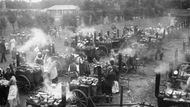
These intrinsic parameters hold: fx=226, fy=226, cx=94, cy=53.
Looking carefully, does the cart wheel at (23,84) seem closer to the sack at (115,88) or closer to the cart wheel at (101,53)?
the sack at (115,88)

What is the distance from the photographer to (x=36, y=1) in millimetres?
50062

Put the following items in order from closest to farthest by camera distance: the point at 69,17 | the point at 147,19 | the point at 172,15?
the point at 69,17 < the point at 172,15 < the point at 147,19

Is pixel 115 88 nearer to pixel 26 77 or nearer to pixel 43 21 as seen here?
pixel 26 77

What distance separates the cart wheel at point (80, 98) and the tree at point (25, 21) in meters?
24.1

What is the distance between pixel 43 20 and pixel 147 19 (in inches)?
831

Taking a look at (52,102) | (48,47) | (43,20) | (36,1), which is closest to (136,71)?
(48,47)

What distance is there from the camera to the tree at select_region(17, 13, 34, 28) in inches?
1224

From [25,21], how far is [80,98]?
24384mm

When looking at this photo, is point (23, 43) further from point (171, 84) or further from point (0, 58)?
point (171, 84)

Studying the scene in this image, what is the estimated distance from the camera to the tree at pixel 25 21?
31.1 meters

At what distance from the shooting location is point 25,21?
102ft

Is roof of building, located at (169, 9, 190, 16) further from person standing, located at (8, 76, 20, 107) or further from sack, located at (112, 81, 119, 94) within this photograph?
person standing, located at (8, 76, 20, 107)

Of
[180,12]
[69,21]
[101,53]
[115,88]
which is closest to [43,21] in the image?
[69,21]

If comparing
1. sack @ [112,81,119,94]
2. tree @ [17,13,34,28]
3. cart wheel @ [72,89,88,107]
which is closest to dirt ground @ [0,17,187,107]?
sack @ [112,81,119,94]
